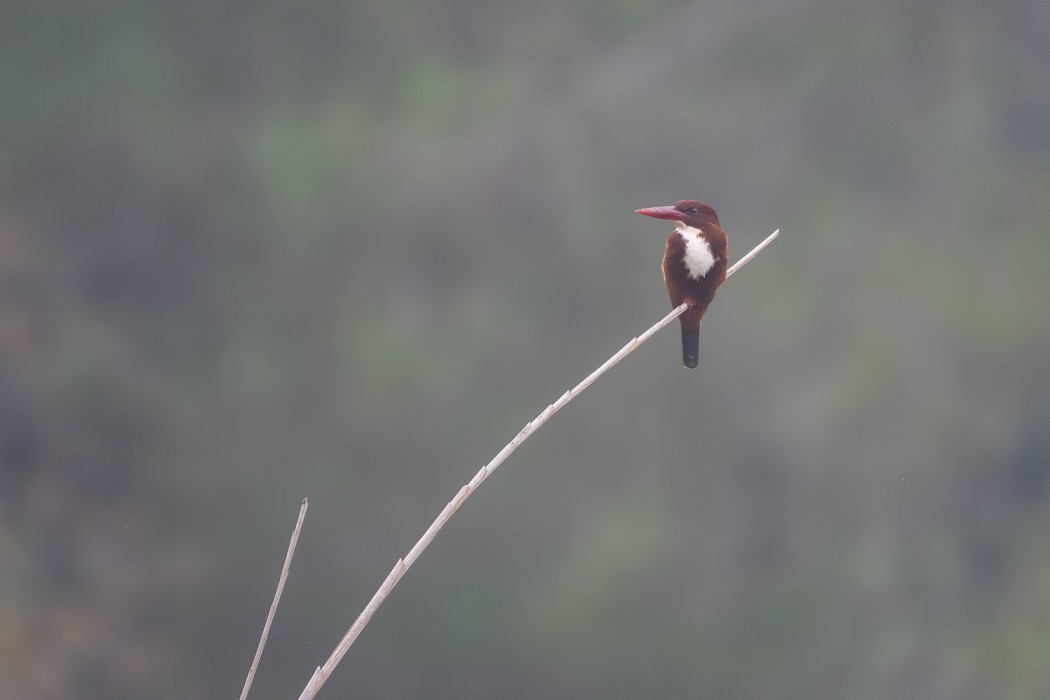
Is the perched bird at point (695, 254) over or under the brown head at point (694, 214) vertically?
under

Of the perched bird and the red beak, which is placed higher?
the red beak

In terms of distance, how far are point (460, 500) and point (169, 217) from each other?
5.00 meters

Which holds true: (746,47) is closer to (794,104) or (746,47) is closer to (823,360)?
(794,104)

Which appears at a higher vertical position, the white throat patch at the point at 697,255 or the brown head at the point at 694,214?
the brown head at the point at 694,214

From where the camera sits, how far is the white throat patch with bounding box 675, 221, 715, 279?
7.41 ft

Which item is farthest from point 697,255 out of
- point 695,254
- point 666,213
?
point 666,213

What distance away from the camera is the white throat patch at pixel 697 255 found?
7.41 ft

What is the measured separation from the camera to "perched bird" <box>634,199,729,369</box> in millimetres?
2262

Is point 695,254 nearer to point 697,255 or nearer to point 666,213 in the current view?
point 697,255

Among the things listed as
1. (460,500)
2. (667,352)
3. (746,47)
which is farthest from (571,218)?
(460,500)

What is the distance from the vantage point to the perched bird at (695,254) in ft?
7.42

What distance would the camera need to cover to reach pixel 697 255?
89.1 inches

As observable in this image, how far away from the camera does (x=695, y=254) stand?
227 cm

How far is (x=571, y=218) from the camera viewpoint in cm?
625
